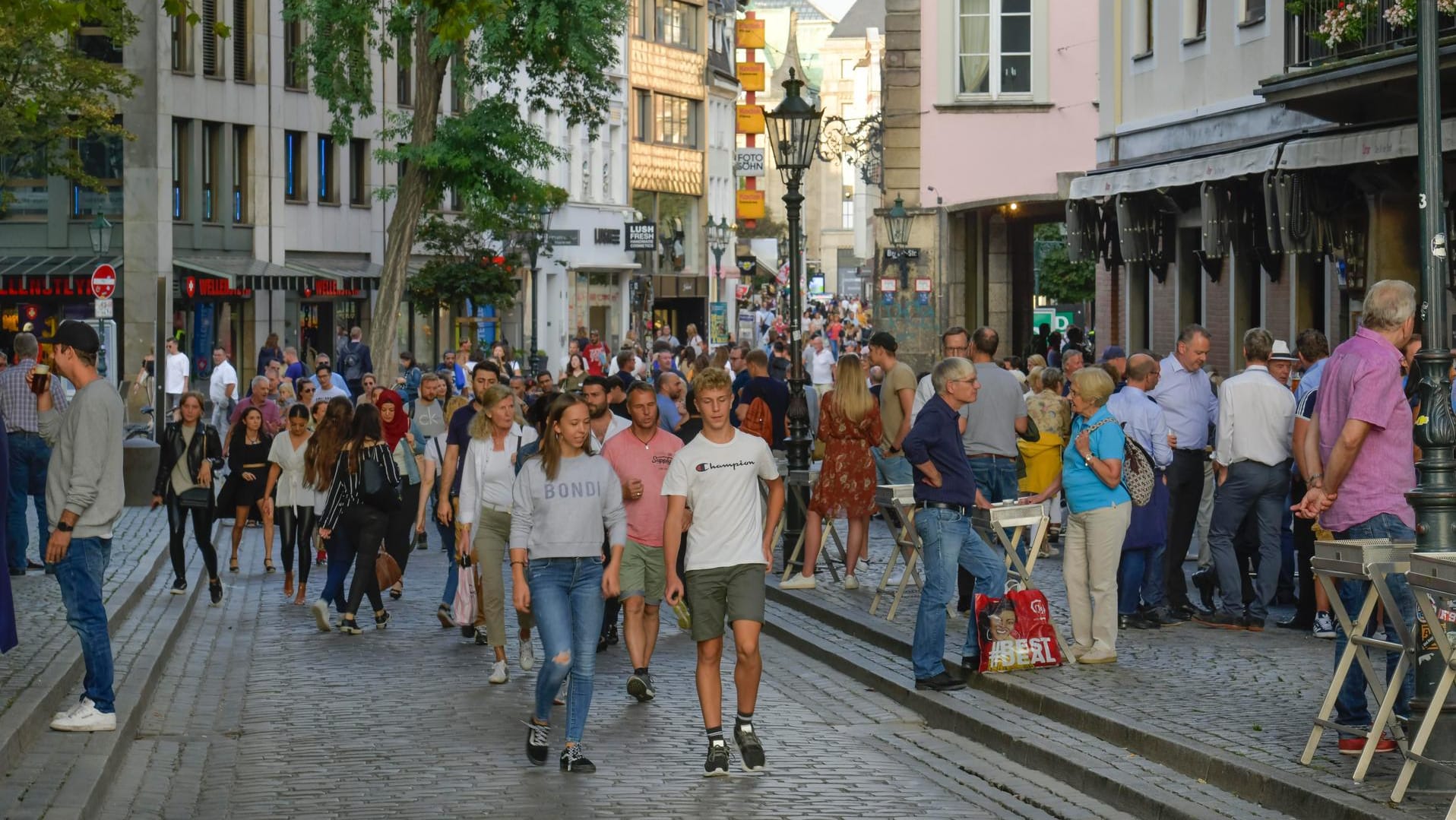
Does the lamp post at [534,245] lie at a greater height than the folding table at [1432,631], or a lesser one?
greater

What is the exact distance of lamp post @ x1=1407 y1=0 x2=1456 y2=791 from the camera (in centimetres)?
876

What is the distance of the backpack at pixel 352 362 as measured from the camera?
135 ft

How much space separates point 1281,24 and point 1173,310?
235 inches

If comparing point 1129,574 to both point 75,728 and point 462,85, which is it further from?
point 462,85

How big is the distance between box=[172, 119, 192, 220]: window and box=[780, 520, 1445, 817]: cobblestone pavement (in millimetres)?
37293

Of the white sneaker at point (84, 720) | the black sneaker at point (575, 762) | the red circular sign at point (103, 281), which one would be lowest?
the black sneaker at point (575, 762)

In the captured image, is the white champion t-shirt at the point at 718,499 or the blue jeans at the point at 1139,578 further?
the blue jeans at the point at 1139,578

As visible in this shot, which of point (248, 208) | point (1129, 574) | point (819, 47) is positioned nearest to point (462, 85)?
point (248, 208)

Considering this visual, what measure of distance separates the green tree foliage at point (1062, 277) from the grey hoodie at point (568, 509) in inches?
2052

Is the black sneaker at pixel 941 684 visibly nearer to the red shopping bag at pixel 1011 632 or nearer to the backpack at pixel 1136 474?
the red shopping bag at pixel 1011 632

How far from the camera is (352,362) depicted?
41250 millimetres

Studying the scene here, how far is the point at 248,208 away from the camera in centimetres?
5306

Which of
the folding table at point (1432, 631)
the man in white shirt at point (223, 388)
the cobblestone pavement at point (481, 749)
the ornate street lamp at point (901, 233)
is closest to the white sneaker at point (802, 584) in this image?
the cobblestone pavement at point (481, 749)

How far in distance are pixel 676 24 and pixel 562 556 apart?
7380 centimetres
